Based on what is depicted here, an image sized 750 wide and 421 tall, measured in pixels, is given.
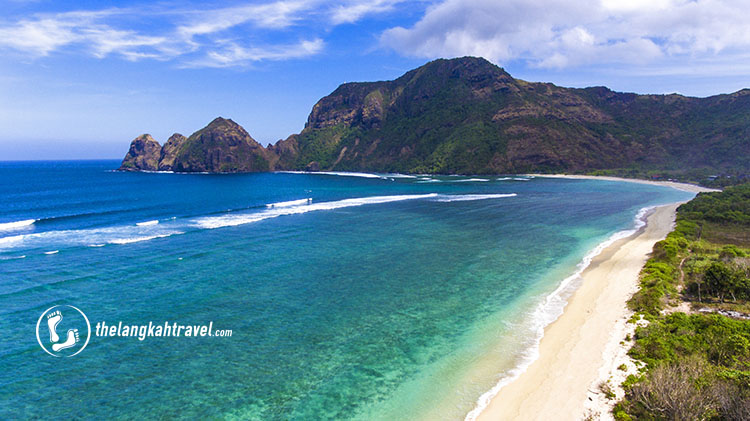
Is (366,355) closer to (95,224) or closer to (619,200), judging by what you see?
(95,224)

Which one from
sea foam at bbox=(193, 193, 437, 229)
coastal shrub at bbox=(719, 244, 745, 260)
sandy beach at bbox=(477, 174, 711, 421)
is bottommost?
sandy beach at bbox=(477, 174, 711, 421)

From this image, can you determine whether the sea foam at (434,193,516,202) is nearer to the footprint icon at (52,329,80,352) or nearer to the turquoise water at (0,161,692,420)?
the turquoise water at (0,161,692,420)

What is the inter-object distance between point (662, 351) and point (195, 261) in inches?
1489

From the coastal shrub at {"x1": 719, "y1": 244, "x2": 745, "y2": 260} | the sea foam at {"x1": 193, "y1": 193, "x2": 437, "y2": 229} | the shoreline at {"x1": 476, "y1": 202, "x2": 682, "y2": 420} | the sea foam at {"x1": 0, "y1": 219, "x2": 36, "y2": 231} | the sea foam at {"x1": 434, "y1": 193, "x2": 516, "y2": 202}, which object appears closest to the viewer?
the shoreline at {"x1": 476, "y1": 202, "x2": 682, "y2": 420}

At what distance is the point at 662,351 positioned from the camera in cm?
1892

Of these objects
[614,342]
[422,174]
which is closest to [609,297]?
[614,342]

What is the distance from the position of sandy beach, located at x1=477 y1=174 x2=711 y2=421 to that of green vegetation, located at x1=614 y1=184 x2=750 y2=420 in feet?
3.39

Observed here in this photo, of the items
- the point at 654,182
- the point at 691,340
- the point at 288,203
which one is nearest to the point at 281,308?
the point at 691,340

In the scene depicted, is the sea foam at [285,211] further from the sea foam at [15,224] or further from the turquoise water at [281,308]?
the sea foam at [15,224]

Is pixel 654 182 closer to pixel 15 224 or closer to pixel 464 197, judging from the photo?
pixel 464 197

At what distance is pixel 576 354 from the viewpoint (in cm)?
2027

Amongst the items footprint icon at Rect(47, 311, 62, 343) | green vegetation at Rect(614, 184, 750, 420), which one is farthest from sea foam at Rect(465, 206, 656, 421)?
footprint icon at Rect(47, 311, 62, 343)

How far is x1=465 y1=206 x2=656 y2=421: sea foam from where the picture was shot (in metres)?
16.9

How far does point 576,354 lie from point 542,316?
4.93m
